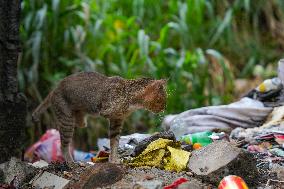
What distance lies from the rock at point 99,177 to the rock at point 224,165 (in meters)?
0.50

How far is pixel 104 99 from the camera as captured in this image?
13.9 feet

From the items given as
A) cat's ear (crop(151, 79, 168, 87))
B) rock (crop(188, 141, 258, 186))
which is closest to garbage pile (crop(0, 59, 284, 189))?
rock (crop(188, 141, 258, 186))

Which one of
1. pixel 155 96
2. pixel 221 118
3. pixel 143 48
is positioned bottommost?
pixel 221 118

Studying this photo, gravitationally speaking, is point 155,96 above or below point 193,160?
above

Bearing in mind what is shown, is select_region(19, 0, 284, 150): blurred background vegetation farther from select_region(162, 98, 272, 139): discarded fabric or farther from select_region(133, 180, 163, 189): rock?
select_region(133, 180, 163, 189): rock

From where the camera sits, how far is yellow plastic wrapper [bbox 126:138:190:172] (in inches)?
151

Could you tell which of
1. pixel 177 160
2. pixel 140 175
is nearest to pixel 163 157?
pixel 177 160

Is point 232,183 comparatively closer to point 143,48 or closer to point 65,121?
point 65,121

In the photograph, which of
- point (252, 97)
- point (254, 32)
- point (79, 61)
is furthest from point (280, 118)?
point (254, 32)

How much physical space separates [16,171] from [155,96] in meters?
1.05

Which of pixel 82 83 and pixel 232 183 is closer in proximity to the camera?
pixel 232 183

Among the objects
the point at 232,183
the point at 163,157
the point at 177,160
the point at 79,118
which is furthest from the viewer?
the point at 79,118

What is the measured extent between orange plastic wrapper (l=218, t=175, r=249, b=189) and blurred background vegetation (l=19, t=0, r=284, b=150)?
9.69 feet

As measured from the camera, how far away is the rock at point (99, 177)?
3.39m
